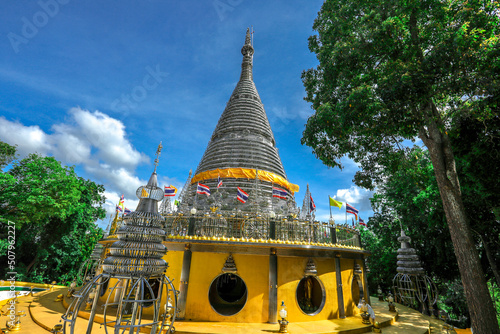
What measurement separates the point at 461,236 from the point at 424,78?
6.05 m

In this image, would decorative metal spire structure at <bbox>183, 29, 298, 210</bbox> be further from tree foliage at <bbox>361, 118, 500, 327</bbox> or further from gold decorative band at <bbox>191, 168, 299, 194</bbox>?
tree foliage at <bbox>361, 118, 500, 327</bbox>

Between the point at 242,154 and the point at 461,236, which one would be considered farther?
the point at 242,154

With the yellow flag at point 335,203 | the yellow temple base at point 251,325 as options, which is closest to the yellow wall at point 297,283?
the yellow temple base at point 251,325

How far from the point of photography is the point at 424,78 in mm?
8641

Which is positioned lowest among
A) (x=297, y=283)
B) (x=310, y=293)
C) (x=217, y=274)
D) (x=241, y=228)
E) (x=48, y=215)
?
(x=310, y=293)

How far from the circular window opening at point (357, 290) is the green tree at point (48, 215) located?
23.4m

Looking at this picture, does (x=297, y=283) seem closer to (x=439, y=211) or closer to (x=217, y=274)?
(x=217, y=274)

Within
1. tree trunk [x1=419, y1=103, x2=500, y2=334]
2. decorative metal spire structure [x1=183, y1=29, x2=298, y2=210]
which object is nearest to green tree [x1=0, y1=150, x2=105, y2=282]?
decorative metal spire structure [x1=183, y1=29, x2=298, y2=210]

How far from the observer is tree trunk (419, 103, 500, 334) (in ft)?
27.5

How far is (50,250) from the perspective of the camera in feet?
81.6

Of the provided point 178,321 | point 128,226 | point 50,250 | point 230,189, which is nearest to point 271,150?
point 230,189

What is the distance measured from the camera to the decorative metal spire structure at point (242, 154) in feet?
64.1

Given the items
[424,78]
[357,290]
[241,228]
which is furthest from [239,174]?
[424,78]

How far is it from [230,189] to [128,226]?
46.5 feet
